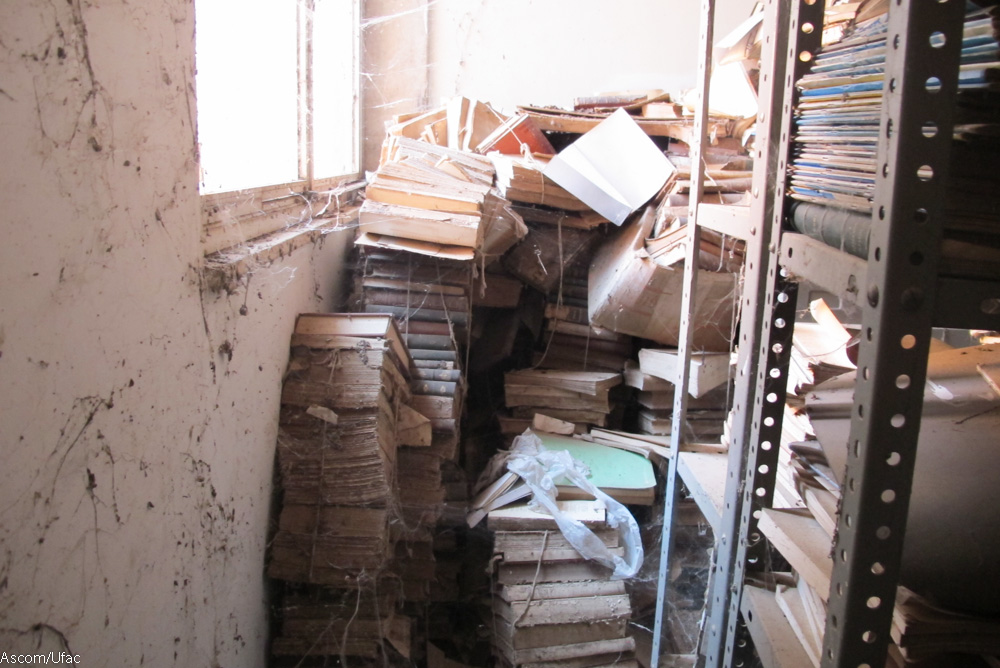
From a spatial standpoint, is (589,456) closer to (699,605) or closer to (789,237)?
(699,605)

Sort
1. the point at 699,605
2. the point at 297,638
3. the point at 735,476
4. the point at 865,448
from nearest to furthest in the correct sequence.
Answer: the point at 865,448 → the point at 735,476 → the point at 297,638 → the point at 699,605

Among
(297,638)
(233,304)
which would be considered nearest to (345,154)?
(233,304)

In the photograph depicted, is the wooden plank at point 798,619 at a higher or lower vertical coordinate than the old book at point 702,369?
lower

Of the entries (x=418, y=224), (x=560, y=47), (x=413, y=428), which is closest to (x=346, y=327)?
(x=413, y=428)

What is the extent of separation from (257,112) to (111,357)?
1.29 meters

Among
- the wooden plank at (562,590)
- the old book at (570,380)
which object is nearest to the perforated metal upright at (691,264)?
the wooden plank at (562,590)

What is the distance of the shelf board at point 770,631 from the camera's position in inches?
35.3

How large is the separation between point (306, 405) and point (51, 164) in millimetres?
1122

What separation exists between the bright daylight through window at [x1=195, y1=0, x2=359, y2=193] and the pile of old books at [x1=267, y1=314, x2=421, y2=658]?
59cm

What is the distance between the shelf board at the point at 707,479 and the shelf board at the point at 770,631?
0.50ft

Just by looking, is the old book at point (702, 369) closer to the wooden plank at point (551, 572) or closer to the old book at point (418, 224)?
the wooden plank at point (551, 572)

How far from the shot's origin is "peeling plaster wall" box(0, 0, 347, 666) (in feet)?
2.49

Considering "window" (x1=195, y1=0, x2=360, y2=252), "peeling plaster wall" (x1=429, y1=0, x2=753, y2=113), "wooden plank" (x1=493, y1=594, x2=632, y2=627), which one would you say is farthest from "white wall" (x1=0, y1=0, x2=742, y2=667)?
"peeling plaster wall" (x1=429, y1=0, x2=753, y2=113)

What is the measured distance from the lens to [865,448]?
61cm
